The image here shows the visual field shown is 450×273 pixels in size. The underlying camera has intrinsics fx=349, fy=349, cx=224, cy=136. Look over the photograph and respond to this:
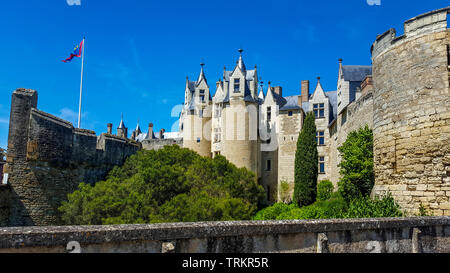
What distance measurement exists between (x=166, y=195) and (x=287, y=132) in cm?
1862

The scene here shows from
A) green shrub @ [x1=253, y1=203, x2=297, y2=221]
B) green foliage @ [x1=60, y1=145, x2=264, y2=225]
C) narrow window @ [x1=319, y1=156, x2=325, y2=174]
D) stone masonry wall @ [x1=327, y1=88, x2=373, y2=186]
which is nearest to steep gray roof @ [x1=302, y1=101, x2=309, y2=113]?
stone masonry wall @ [x1=327, y1=88, x2=373, y2=186]

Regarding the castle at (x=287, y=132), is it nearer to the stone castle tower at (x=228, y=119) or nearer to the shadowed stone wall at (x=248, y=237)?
the stone castle tower at (x=228, y=119)

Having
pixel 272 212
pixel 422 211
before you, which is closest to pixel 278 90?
pixel 272 212

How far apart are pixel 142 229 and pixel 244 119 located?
3062 cm

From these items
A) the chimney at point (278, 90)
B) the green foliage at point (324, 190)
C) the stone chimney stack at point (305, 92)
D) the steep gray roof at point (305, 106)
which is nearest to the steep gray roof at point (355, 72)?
the steep gray roof at point (305, 106)

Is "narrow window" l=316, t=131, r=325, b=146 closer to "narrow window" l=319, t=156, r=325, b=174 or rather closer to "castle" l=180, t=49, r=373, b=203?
"castle" l=180, t=49, r=373, b=203

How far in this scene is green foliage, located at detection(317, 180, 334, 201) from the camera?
94.1 ft

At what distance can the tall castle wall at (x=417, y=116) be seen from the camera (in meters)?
10.7

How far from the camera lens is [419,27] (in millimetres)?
11656

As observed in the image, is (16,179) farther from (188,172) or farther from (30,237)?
(30,237)

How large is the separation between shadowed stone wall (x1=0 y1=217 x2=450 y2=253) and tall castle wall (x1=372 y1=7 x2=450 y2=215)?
16.4 ft

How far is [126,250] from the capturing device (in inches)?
164

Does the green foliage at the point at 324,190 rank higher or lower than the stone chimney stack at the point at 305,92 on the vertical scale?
lower

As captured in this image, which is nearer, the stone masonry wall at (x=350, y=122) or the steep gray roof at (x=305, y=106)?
the stone masonry wall at (x=350, y=122)
